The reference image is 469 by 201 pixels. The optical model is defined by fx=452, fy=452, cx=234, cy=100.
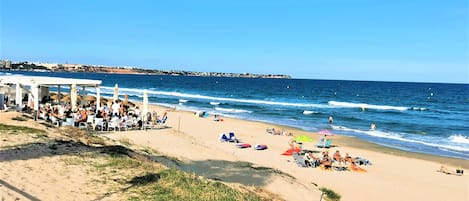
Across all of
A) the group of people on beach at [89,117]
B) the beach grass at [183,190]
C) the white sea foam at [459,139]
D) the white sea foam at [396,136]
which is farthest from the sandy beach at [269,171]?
the white sea foam at [459,139]

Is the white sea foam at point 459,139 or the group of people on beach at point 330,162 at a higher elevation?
the group of people on beach at point 330,162

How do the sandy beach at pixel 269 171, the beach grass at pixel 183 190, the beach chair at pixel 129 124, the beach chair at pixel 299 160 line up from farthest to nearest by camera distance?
the beach chair at pixel 129 124 → the beach chair at pixel 299 160 → the sandy beach at pixel 269 171 → the beach grass at pixel 183 190

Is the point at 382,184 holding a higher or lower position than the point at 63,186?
lower

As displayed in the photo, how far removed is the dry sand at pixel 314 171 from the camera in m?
10.6

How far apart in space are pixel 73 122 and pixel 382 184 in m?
10.6

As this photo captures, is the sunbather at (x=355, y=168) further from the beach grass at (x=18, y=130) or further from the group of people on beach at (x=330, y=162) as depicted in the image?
the beach grass at (x=18, y=130)

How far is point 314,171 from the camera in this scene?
14.1m

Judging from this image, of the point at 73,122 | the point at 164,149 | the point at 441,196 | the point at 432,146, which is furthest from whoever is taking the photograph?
the point at 432,146

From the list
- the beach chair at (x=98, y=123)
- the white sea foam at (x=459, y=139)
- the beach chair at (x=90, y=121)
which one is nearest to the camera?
the beach chair at (x=98, y=123)

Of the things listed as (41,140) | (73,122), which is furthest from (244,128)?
(41,140)

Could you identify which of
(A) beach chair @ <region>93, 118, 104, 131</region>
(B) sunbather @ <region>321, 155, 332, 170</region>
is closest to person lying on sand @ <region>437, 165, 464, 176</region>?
(B) sunbather @ <region>321, 155, 332, 170</region>

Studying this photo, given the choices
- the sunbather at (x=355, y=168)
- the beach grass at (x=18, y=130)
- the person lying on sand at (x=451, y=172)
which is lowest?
the person lying on sand at (x=451, y=172)

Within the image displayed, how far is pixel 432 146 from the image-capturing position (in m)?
22.2

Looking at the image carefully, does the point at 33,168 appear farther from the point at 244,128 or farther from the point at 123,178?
the point at 244,128
